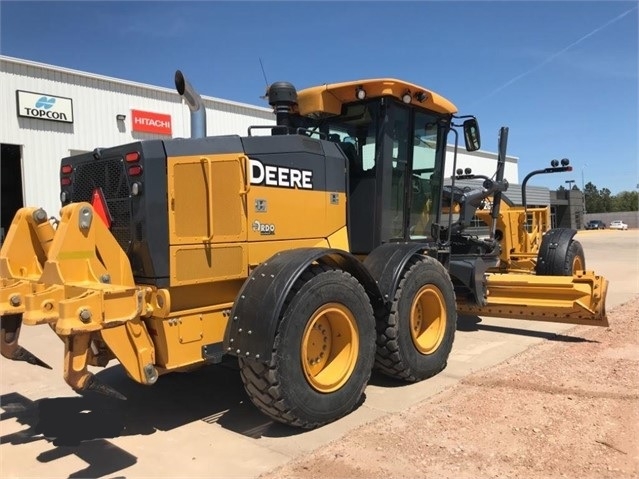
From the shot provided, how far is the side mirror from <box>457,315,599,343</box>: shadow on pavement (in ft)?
8.62

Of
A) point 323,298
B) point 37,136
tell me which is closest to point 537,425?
point 323,298

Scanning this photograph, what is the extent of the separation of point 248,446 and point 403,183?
121 inches

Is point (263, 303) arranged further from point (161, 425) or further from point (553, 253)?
point (553, 253)

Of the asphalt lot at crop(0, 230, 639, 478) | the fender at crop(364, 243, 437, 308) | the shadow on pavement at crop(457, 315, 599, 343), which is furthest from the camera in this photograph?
the shadow on pavement at crop(457, 315, 599, 343)

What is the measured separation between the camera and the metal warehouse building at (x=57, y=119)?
13.7 m

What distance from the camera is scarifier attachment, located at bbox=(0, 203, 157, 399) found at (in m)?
3.21

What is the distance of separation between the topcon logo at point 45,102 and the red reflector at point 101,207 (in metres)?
11.6

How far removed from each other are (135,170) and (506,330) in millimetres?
5562

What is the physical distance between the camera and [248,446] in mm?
3775

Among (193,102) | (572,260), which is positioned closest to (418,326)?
(193,102)

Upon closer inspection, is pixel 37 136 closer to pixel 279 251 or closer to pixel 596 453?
pixel 279 251

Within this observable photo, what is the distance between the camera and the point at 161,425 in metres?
4.24

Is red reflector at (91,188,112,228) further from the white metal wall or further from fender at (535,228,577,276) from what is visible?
the white metal wall

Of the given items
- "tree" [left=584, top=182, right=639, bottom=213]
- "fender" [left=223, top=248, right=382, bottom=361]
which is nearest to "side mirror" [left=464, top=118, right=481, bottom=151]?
"fender" [left=223, top=248, right=382, bottom=361]
